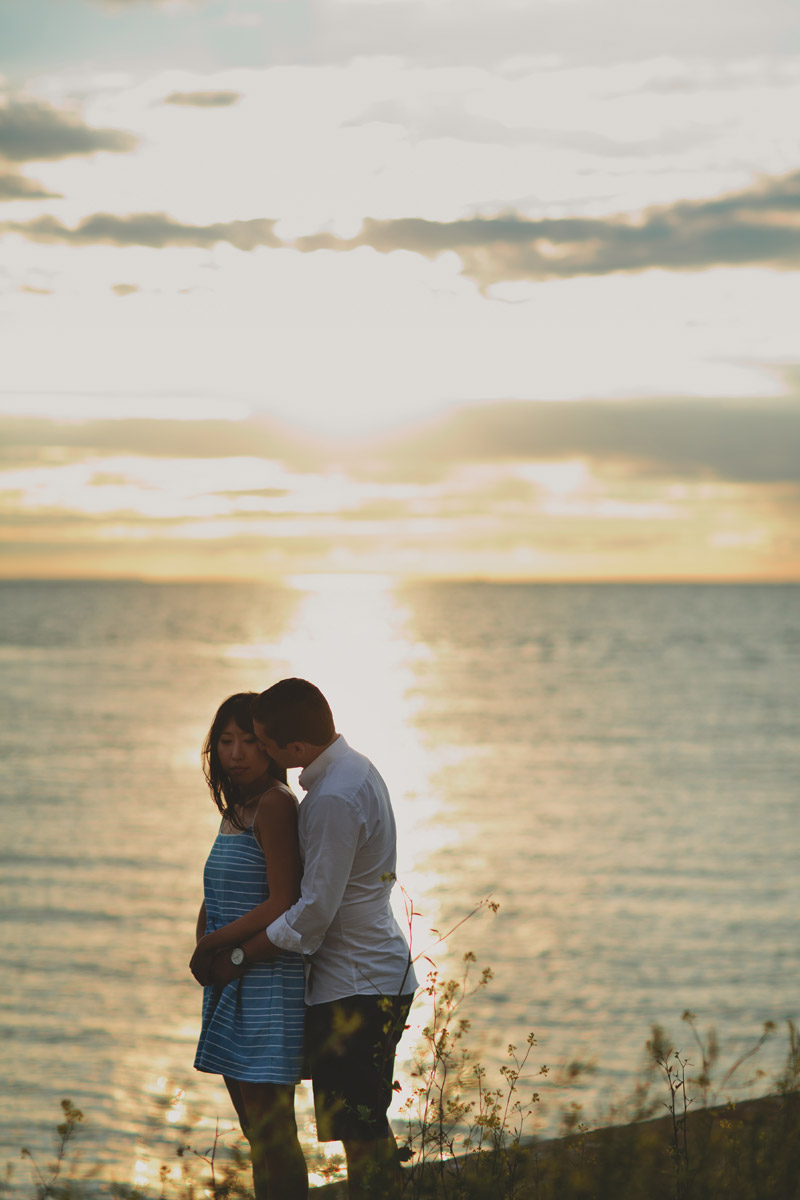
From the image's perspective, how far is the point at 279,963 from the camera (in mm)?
3859

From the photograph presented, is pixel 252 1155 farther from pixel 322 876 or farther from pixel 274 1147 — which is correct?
pixel 322 876

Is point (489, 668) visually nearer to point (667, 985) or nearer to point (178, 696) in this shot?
point (178, 696)

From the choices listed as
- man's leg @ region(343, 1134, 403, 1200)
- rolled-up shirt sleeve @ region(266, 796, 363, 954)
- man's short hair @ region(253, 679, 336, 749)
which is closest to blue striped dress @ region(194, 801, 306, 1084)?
rolled-up shirt sleeve @ region(266, 796, 363, 954)

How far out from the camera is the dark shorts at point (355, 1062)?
3.65 meters

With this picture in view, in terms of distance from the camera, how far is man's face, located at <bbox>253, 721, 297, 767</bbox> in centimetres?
377

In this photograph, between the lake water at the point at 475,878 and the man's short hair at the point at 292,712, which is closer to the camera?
the man's short hair at the point at 292,712

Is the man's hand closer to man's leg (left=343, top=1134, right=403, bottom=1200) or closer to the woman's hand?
the woman's hand

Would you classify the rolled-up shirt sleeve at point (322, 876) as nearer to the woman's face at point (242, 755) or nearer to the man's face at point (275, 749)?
the man's face at point (275, 749)

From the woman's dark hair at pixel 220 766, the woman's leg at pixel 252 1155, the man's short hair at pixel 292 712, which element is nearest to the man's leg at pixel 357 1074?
the woman's leg at pixel 252 1155

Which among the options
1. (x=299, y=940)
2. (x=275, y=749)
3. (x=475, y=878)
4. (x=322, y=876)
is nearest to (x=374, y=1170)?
(x=299, y=940)

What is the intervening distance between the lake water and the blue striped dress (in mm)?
211

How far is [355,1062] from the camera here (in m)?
3.74

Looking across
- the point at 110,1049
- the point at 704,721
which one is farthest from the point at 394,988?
the point at 704,721

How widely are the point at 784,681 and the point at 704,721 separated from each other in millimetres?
20614
